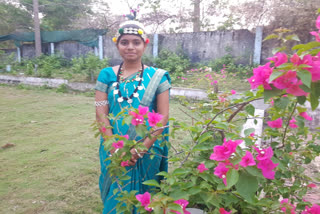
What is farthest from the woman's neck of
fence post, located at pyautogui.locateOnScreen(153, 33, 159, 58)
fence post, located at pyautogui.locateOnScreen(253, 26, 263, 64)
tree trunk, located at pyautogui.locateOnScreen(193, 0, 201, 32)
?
tree trunk, located at pyautogui.locateOnScreen(193, 0, 201, 32)

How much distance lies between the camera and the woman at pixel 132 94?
59.7 inches

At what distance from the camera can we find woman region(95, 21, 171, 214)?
1518 millimetres

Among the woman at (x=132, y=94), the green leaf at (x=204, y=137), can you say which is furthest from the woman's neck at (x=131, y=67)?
the green leaf at (x=204, y=137)

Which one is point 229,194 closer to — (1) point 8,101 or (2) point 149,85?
(2) point 149,85

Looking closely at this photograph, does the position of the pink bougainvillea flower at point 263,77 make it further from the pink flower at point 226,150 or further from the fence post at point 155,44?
the fence post at point 155,44

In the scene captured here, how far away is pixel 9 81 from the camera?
9.47 metres

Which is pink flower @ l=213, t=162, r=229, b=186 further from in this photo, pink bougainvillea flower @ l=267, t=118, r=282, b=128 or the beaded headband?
the beaded headband

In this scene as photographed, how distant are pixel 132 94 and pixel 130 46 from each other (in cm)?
30

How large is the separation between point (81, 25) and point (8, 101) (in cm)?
1012

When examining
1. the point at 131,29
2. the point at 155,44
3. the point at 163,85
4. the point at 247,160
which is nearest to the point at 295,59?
the point at 247,160

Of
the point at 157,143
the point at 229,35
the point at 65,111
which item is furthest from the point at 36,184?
the point at 229,35

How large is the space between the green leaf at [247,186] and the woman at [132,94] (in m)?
0.80

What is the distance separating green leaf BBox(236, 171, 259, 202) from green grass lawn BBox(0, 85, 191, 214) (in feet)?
4.49

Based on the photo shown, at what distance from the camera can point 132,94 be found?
1529 mm
